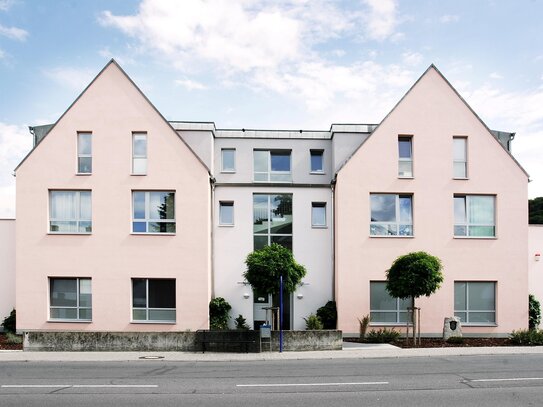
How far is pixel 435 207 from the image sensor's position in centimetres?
1959

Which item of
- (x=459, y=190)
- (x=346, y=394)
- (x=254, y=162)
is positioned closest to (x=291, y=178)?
(x=254, y=162)

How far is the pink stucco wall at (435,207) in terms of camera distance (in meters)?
19.2

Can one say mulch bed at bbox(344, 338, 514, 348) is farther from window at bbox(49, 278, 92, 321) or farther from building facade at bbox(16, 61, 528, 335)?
window at bbox(49, 278, 92, 321)

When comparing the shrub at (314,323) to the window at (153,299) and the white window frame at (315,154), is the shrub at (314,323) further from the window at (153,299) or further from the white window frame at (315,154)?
the white window frame at (315,154)

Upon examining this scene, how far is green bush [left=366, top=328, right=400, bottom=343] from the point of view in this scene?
1748cm

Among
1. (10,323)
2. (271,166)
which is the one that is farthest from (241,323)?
(10,323)

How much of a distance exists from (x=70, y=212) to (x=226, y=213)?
6.46 metres

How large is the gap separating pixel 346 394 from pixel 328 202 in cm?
1247

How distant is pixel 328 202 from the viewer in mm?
20625

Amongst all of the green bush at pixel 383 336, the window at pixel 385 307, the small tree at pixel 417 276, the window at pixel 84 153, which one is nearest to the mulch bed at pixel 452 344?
the green bush at pixel 383 336

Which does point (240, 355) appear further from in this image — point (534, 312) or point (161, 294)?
point (534, 312)

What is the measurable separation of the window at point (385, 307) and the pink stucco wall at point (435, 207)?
391 millimetres

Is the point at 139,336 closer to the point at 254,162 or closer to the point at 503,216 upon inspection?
the point at 254,162

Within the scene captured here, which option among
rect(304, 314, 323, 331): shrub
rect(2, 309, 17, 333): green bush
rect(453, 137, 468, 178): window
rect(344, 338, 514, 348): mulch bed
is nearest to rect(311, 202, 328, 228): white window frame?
rect(304, 314, 323, 331): shrub
